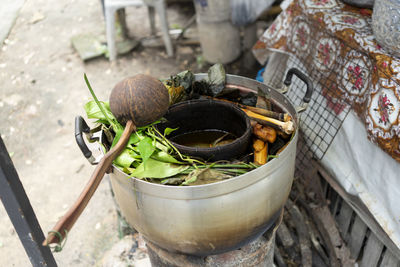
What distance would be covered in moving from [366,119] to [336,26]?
0.69m

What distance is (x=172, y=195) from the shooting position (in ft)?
4.46

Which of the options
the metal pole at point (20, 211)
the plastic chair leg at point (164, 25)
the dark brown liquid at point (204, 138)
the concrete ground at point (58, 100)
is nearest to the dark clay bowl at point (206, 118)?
the dark brown liquid at point (204, 138)

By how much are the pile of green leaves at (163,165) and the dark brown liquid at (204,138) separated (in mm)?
282

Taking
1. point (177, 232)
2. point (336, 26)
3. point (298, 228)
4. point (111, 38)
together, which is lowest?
point (298, 228)

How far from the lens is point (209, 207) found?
1.37m

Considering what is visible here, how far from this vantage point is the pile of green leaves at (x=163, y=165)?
1.43m

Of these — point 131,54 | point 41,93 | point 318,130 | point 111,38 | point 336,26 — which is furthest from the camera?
point 131,54

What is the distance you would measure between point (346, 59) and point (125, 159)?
157 centimetres

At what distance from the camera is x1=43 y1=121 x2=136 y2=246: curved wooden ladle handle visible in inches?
41.3

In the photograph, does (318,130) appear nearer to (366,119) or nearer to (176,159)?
(366,119)

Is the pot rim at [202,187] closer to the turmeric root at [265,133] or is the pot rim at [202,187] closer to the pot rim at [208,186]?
the pot rim at [208,186]

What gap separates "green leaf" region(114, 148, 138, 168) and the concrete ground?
5.10 feet

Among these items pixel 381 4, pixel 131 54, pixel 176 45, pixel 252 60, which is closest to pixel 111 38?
pixel 131 54

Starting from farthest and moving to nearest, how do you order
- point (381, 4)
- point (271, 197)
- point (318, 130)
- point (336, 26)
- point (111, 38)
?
point (111, 38), point (318, 130), point (336, 26), point (381, 4), point (271, 197)
